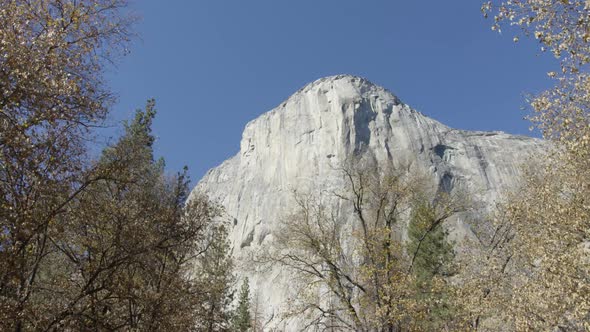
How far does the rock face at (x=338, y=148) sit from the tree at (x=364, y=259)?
61.8 meters

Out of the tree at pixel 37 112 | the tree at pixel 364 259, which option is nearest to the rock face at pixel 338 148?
the tree at pixel 364 259

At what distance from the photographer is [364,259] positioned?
62.0 ft

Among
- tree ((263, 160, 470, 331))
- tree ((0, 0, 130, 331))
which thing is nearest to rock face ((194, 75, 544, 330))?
tree ((263, 160, 470, 331))

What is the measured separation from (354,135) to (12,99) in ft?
278

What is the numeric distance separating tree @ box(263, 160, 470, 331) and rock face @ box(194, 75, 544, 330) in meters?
61.8

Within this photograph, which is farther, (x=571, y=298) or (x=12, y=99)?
(x=571, y=298)

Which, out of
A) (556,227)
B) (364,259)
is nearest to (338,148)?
(364,259)

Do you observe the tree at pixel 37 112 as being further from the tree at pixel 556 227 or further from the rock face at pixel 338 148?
the rock face at pixel 338 148

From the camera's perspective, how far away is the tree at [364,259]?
1659 cm

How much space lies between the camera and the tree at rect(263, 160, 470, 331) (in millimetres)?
16594

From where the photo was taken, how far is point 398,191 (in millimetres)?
19406

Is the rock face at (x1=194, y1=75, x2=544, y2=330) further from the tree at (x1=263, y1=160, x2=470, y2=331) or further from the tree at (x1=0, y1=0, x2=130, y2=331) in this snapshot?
the tree at (x1=0, y1=0, x2=130, y2=331)

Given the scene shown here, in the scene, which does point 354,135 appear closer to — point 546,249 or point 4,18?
point 546,249

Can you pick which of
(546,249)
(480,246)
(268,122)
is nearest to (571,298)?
(546,249)
